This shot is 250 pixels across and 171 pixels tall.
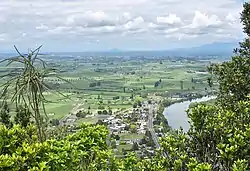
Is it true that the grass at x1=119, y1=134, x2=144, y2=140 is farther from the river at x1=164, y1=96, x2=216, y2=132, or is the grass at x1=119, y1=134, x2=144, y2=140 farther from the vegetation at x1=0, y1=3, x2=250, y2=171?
the vegetation at x1=0, y1=3, x2=250, y2=171

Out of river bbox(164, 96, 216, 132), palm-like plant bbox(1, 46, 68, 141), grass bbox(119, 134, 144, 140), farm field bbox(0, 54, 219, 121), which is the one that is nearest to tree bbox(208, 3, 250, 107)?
palm-like plant bbox(1, 46, 68, 141)

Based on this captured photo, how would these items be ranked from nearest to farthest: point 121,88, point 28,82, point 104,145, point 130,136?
point 28,82
point 104,145
point 130,136
point 121,88

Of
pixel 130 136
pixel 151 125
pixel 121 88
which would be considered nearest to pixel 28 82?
pixel 130 136

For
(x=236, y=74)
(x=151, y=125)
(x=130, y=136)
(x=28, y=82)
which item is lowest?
(x=130, y=136)

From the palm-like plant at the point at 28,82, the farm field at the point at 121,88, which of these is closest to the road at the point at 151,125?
the farm field at the point at 121,88

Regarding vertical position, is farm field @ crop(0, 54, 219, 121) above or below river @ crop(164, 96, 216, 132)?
above

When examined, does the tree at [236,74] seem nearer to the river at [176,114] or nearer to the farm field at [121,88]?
the river at [176,114]

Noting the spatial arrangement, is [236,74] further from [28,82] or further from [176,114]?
[176,114]

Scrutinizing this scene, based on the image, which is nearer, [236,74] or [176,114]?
[236,74]

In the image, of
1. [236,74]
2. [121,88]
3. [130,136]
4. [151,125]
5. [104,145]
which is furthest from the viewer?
[121,88]

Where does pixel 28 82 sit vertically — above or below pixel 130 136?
above

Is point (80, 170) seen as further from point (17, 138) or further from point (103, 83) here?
point (103, 83)
